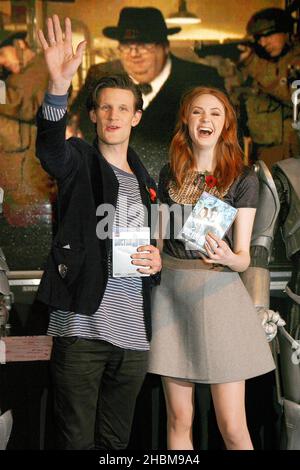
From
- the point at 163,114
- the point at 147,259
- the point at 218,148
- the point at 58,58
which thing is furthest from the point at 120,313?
the point at 163,114

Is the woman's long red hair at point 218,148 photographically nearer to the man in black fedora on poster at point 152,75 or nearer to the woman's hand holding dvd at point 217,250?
the woman's hand holding dvd at point 217,250

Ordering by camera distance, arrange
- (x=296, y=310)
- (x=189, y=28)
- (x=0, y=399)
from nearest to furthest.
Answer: (x=296, y=310), (x=0, y=399), (x=189, y=28)

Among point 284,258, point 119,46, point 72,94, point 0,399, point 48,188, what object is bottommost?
point 0,399

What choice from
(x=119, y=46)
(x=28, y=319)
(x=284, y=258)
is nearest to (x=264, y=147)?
(x=284, y=258)

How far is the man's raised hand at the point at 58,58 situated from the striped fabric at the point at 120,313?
1.23 ft

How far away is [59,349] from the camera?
2461 mm

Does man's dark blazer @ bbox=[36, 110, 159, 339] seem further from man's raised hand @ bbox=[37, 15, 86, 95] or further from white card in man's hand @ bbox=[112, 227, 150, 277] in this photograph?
man's raised hand @ bbox=[37, 15, 86, 95]

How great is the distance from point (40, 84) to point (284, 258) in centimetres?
126

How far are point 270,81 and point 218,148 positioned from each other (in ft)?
2.97

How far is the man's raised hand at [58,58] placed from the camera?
2293mm

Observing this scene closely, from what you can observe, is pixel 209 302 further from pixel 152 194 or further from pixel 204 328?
pixel 152 194

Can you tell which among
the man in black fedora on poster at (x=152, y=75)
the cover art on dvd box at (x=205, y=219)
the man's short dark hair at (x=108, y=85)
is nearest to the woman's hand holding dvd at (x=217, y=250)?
the cover art on dvd box at (x=205, y=219)

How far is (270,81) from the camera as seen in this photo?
3414 millimetres

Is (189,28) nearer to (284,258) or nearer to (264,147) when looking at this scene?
(264,147)
